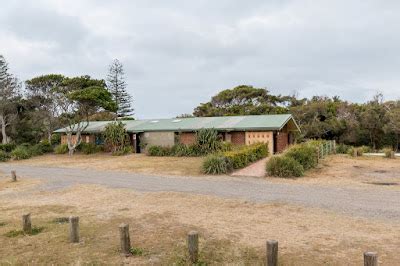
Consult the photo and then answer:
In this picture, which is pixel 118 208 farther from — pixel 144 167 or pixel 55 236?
pixel 144 167

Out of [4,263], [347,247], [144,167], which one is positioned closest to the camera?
[4,263]

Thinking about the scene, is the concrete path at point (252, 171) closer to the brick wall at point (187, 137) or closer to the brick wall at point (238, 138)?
the brick wall at point (238, 138)

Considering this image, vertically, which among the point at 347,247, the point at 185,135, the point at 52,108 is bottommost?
the point at 347,247

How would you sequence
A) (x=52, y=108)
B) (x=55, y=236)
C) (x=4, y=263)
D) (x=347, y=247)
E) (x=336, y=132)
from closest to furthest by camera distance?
(x=4, y=263) < (x=347, y=247) < (x=55, y=236) < (x=52, y=108) < (x=336, y=132)

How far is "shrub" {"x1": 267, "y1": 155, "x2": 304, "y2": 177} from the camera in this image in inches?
622

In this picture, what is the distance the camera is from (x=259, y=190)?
12.9m

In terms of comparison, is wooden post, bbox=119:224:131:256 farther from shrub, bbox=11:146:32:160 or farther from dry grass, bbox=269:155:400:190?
shrub, bbox=11:146:32:160

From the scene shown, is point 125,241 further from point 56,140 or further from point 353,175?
point 56,140

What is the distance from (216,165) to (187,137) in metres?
11.6

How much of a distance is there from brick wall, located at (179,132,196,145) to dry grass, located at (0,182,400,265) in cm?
1671

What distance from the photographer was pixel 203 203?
Answer: 10805 millimetres

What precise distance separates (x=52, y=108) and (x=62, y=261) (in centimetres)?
3145

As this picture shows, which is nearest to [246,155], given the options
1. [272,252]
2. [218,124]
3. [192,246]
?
[218,124]

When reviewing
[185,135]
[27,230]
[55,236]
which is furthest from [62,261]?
[185,135]
